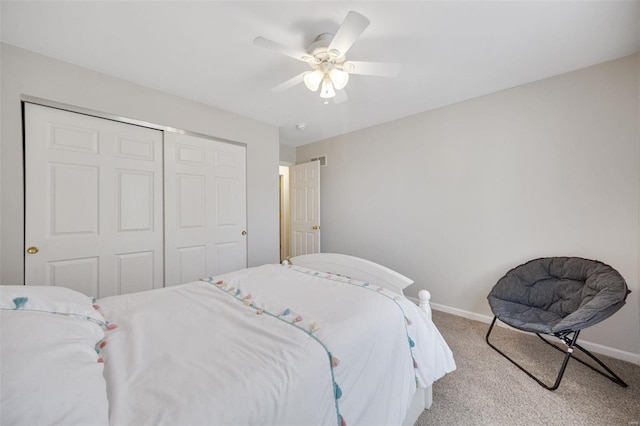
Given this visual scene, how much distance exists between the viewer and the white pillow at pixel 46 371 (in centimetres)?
52

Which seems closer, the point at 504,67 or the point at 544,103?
the point at 504,67

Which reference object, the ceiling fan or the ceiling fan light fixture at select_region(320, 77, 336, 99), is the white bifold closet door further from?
the ceiling fan light fixture at select_region(320, 77, 336, 99)

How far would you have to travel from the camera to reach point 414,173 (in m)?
3.13

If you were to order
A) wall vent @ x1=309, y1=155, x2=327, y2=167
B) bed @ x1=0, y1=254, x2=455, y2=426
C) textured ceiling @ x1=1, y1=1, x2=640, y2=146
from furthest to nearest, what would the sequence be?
wall vent @ x1=309, y1=155, x2=327, y2=167, textured ceiling @ x1=1, y1=1, x2=640, y2=146, bed @ x1=0, y1=254, x2=455, y2=426

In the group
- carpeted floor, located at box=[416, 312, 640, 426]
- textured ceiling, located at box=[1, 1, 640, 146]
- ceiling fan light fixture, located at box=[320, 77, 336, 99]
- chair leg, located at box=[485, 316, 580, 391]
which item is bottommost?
carpeted floor, located at box=[416, 312, 640, 426]

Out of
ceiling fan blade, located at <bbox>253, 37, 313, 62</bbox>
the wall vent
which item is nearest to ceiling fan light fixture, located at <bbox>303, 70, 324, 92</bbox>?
ceiling fan blade, located at <bbox>253, 37, 313, 62</bbox>

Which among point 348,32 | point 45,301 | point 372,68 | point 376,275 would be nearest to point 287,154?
point 372,68

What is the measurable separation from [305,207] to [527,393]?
10.8 ft

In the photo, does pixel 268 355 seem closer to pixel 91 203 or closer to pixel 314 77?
pixel 314 77

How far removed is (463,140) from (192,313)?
2993 mm

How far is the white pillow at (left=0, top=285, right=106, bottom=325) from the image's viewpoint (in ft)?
3.00

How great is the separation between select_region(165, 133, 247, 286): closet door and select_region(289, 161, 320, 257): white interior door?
1.23 metres

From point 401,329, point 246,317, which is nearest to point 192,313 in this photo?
point 246,317

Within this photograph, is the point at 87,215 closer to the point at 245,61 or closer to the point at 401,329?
the point at 245,61
